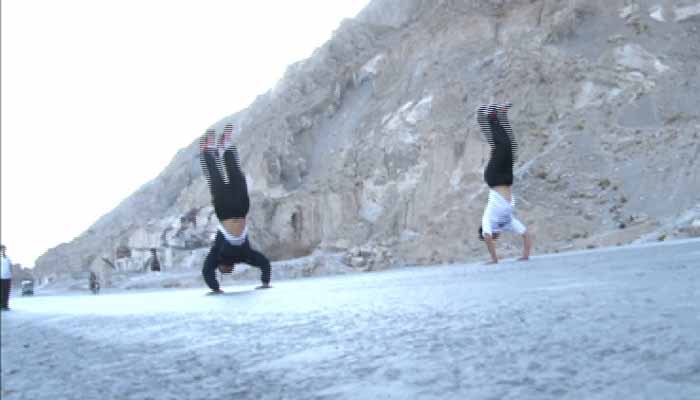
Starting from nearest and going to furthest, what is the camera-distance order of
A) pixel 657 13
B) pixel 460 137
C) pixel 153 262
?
1. pixel 460 137
2. pixel 657 13
3. pixel 153 262

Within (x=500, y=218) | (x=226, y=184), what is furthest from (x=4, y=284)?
(x=500, y=218)

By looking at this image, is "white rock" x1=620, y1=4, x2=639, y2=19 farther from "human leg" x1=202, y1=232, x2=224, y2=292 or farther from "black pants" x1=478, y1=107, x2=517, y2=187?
"human leg" x1=202, y1=232, x2=224, y2=292

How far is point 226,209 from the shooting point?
10805mm

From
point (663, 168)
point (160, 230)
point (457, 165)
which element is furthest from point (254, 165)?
point (663, 168)

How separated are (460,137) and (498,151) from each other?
1616 cm

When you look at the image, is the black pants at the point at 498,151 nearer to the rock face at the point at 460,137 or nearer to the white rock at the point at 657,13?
the rock face at the point at 460,137

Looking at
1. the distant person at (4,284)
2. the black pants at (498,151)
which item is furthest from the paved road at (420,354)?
the distant person at (4,284)

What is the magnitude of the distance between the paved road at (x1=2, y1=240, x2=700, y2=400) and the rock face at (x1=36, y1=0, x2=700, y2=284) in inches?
581

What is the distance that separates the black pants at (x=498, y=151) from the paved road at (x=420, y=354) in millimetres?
7896

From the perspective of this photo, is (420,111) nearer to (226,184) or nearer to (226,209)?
(226,184)

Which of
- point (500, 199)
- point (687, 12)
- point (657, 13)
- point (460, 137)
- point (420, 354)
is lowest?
point (420, 354)

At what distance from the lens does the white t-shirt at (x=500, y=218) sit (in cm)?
1241

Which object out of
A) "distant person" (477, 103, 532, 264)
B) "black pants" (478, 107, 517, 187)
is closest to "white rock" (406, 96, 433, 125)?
"black pants" (478, 107, 517, 187)

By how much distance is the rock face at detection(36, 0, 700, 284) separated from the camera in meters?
22.3
